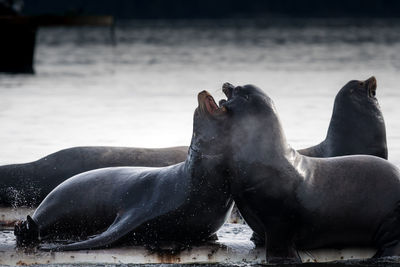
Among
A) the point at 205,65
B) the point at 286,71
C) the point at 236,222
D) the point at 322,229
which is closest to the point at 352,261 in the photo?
the point at 322,229

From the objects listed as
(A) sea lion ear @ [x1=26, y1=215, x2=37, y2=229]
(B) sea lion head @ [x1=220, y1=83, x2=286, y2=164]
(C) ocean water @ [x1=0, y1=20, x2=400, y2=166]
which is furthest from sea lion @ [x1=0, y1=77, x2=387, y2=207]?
(B) sea lion head @ [x1=220, y1=83, x2=286, y2=164]

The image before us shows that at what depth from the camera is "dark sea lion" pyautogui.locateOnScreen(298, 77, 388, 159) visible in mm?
10484

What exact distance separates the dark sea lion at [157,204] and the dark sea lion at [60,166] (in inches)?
68.7

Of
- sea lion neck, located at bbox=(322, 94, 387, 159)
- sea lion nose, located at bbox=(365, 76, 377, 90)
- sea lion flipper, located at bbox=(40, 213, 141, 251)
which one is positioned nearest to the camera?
sea lion flipper, located at bbox=(40, 213, 141, 251)

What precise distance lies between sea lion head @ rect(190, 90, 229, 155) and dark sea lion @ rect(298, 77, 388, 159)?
9.01 feet

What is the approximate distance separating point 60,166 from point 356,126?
297cm

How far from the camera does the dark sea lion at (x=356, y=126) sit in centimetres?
1048

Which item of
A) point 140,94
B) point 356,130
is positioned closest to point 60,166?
point 356,130

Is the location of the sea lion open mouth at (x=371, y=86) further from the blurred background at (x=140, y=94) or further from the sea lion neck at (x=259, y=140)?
the sea lion neck at (x=259, y=140)

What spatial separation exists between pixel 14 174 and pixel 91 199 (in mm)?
2285

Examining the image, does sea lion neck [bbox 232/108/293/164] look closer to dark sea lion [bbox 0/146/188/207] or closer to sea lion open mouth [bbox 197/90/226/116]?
sea lion open mouth [bbox 197/90/226/116]

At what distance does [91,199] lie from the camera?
341 inches

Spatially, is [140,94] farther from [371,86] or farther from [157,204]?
[157,204]

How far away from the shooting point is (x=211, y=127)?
8.09 m
